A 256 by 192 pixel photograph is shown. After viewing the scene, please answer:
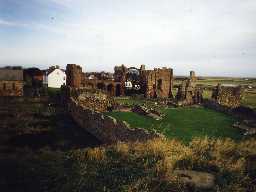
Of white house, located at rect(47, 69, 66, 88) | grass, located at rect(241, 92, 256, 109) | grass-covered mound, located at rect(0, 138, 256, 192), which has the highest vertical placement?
white house, located at rect(47, 69, 66, 88)

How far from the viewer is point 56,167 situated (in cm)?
938

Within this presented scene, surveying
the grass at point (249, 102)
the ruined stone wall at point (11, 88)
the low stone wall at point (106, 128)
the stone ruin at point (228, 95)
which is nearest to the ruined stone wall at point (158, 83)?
the stone ruin at point (228, 95)

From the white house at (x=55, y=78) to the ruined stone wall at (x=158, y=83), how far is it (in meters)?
27.1

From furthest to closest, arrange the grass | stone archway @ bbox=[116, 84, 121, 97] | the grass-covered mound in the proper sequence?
stone archway @ bbox=[116, 84, 121, 97]
the grass
the grass-covered mound

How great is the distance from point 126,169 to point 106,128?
1322 cm

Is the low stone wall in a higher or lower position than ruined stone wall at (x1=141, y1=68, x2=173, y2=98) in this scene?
lower

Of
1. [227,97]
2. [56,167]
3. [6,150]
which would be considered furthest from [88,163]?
[227,97]

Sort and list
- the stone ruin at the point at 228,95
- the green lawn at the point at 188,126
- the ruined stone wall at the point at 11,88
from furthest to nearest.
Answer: the ruined stone wall at the point at 11,88
the stone ruin at the point at 228,95
the green lawn at the point at 188,126

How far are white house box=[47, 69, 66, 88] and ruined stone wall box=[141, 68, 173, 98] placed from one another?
27066mm

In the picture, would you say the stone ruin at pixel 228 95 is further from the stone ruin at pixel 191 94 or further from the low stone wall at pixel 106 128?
the low stone wall at pixel 106 128

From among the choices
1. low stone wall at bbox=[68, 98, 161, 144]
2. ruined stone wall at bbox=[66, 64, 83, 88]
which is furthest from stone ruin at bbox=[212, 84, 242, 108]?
ruined stone wall at bbox=[66, 64, 83, 88]

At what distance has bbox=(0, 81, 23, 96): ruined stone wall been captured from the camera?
53.8 metres

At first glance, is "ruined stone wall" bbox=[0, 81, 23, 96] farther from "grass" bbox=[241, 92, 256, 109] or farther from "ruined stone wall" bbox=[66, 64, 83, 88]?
"grass" bbox=[241, 92, 256, 109]

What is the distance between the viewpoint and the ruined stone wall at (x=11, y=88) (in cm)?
5384
